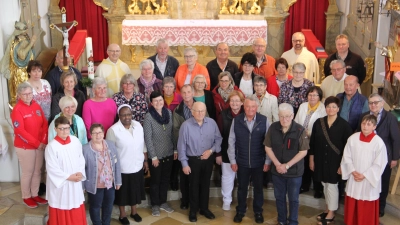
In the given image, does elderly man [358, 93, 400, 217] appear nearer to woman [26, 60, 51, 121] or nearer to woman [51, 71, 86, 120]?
woman [51, 71, 86, 120]

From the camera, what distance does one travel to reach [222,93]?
6738 mm

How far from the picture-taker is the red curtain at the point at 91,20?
1118cm

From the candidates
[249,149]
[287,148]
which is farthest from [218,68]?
[287,148]

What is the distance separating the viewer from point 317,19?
11445mm

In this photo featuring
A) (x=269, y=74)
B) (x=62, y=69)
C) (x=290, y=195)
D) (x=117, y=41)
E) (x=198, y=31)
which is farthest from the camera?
(x=117, y=41)

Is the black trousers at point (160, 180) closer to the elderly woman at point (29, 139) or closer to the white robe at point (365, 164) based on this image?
the elderly woman at point (29, 139)

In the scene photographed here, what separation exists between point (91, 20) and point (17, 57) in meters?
4.50

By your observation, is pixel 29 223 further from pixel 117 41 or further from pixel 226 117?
pixel 117 41

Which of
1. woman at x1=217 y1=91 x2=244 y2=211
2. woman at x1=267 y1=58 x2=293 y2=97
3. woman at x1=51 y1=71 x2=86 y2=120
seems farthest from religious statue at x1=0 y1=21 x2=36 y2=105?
woman at x1=267 y1=58 x2=293 y2=97

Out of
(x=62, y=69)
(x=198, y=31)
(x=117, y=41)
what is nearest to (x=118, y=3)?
(x=117, y=41)

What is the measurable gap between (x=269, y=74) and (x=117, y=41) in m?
4.75

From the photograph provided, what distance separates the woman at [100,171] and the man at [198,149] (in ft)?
2.55

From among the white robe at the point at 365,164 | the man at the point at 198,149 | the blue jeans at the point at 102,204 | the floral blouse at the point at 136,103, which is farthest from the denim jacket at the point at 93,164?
the white robe at the point at 365,164

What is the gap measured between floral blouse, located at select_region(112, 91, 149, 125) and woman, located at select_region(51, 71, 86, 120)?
1.24ft
